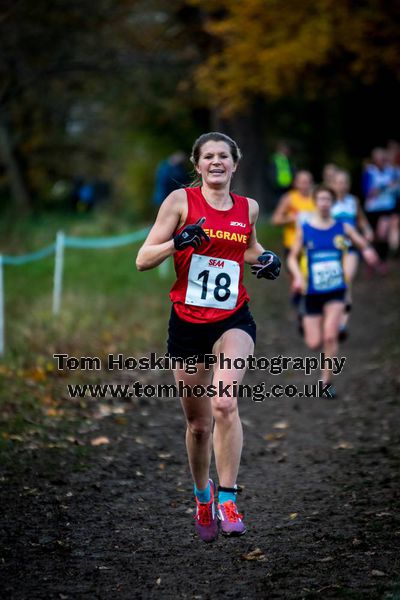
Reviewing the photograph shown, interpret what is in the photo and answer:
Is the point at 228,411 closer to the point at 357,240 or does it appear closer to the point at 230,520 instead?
the point at 230,520

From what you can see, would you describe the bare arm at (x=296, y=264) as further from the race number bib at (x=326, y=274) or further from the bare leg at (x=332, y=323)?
the bare leg at (x=332, y=323)

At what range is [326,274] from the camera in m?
9.57

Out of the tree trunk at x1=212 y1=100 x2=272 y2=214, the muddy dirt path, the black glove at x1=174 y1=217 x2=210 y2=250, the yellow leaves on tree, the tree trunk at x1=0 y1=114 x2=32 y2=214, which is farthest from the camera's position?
the tree trunk at x1=0 y1=114 x2=32 y2=214

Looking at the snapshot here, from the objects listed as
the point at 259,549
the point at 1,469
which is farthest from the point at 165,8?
the point at 259,549

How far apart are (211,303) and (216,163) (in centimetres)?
78

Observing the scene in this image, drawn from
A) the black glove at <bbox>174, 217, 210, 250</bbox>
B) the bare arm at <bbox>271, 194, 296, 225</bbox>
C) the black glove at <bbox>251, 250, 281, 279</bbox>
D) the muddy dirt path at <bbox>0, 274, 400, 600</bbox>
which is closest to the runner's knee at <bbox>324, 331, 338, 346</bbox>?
the muddy dirt path at <bbox>0, 274, 400, 600</bbox>

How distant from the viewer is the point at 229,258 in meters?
5.31

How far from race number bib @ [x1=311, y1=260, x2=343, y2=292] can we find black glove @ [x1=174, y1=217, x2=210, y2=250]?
474cm

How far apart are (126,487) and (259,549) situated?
61.2 inches

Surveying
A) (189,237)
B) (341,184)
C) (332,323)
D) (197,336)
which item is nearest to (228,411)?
(197,336)

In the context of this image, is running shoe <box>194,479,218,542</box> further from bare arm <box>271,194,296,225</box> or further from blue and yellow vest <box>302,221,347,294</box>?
bare arm <box>271,194,296,225</box>

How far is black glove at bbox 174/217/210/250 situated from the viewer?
493cm

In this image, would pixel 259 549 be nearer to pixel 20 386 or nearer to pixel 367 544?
pixel 367 544

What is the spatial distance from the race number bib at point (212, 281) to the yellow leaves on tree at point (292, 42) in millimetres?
14696
